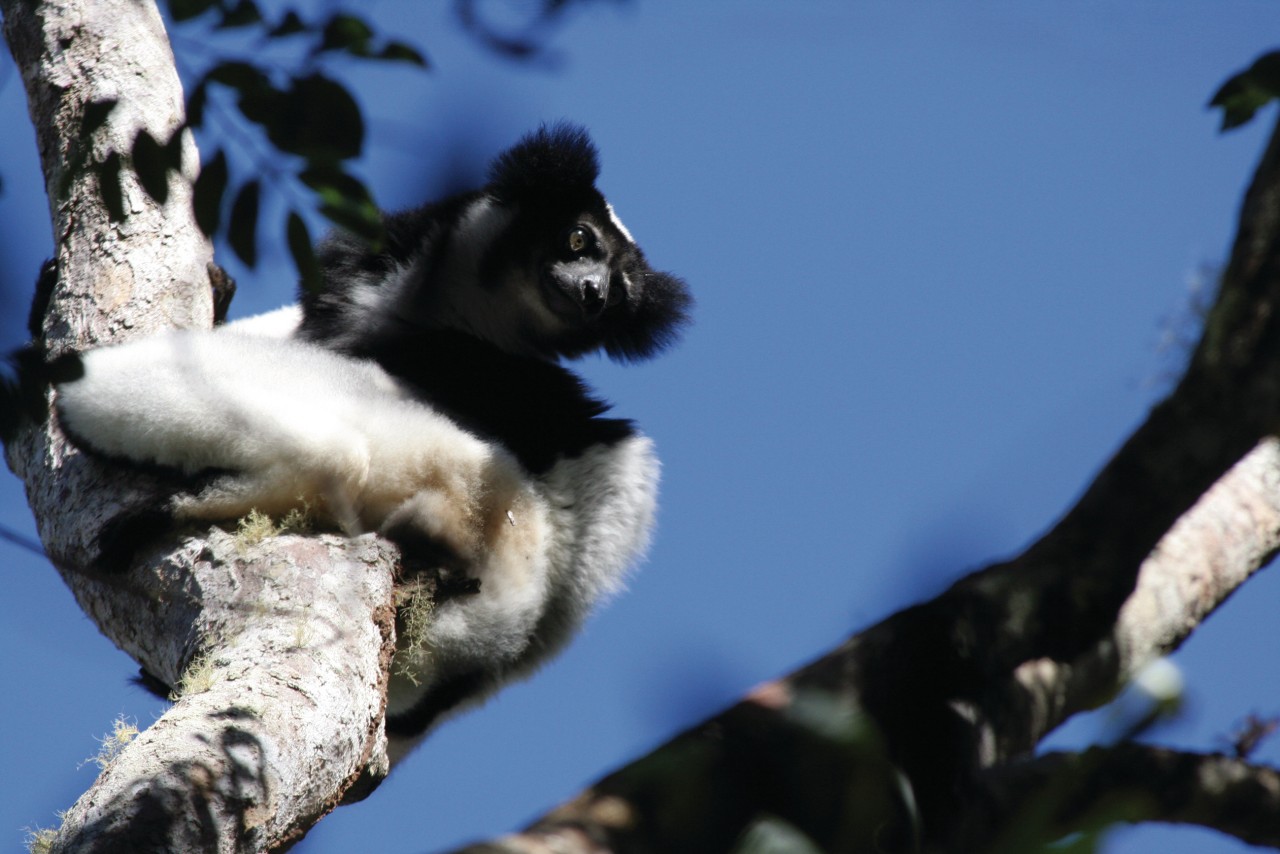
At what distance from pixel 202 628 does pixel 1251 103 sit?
2.06m

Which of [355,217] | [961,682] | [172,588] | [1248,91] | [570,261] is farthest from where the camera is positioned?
[570,261]

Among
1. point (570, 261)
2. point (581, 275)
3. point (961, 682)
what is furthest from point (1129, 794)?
point (570, 261)

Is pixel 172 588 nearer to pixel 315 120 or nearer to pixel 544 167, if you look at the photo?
pixel 315 120

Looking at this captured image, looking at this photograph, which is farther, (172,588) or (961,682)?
(172,588)

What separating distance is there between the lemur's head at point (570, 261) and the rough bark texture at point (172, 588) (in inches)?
51.8

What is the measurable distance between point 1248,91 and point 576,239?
323 centimetres

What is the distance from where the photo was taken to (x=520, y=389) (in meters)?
3.67

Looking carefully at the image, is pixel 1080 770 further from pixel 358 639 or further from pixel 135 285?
pixel 135 285

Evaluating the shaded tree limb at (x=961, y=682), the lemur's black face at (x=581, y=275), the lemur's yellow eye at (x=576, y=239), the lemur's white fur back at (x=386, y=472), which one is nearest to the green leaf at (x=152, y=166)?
the lemur's white fur back at (x=386, y=472)

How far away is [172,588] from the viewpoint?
249 centimetres

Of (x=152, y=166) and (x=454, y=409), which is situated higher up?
(x=152, y=166)

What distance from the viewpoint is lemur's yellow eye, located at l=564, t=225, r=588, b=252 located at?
4527 mm

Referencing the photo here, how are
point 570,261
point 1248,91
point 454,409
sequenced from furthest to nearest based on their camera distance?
point 570,261
point 454,409
point 1248,91

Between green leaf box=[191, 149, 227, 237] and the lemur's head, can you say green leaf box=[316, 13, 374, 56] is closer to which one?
green leaf box=[191, 149, 227, 237]
